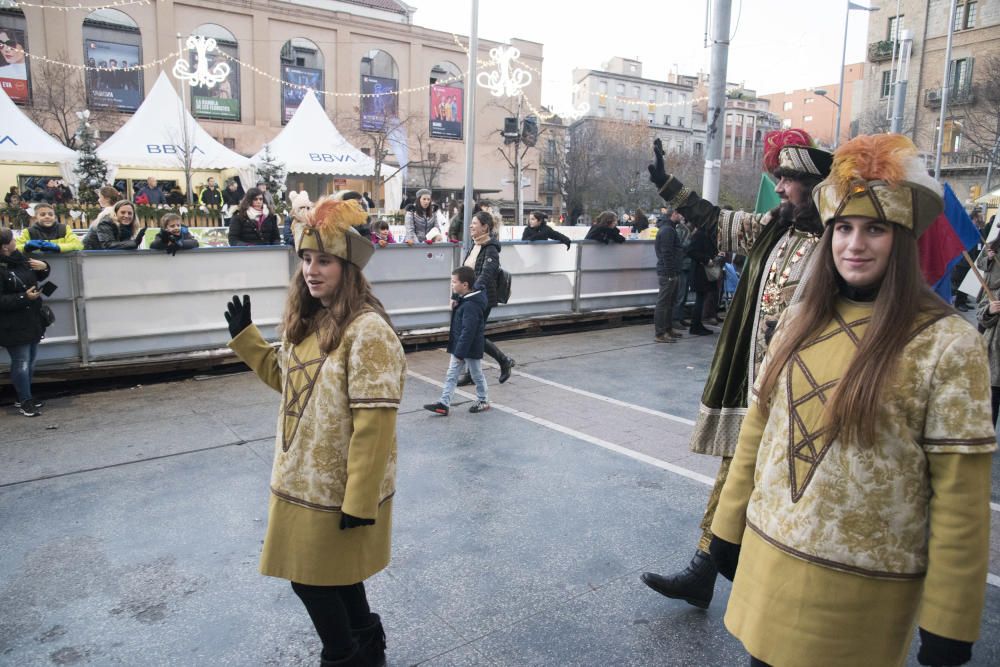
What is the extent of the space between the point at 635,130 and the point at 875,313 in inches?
2076

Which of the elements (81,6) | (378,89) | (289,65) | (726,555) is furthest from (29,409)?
(378,89)

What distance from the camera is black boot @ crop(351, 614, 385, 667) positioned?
9.07 ft

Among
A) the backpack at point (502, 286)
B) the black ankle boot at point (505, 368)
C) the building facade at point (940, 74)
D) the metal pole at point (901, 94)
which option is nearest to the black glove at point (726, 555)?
the backpack at point (502, 286)

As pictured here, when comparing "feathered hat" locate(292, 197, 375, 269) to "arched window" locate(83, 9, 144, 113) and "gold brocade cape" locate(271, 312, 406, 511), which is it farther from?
"arched window" locate(83, 9, 144, 113)

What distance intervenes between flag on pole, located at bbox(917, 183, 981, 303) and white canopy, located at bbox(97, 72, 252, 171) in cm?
1900

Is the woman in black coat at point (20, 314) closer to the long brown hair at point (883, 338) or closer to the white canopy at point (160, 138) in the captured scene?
the long brown hair at point (883, 338)

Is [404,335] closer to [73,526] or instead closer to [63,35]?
[73,526]

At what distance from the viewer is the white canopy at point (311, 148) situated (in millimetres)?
20375

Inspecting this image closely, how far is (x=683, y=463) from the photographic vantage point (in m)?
5.42

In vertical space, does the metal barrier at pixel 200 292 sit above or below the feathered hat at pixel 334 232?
below

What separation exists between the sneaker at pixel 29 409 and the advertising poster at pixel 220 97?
120 ft

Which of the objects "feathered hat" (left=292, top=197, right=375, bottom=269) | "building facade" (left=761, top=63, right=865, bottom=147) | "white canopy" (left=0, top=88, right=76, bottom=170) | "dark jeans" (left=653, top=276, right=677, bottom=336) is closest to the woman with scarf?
"feathered hat" (left=292, top=197, right=375, bottom=269)

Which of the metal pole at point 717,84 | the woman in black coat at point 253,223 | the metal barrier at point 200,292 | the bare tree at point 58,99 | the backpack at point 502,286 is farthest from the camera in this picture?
the bare tree at point 58,99

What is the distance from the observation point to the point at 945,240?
337cm
